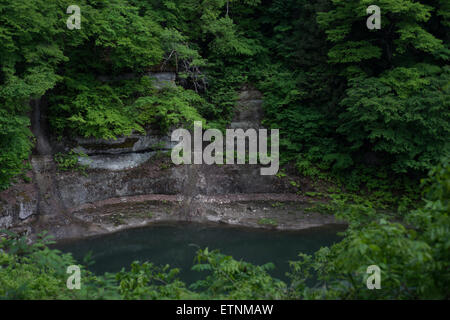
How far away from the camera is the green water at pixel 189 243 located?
9289 mm

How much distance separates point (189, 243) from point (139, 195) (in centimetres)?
321

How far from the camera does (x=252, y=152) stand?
13.5m

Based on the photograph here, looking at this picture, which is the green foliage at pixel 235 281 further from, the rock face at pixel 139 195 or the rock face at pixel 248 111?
the rock face at pixel 248 111

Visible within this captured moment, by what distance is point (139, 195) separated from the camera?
12344mm

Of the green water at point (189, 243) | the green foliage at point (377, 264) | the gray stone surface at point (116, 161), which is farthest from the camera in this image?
the gray stone surface at point (116, 161)

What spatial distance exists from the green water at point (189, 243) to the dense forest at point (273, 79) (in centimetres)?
101

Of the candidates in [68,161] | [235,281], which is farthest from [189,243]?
[235,281]

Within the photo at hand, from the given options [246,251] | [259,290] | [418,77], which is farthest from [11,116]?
[418,77]

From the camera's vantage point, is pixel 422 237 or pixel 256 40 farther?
pixel 256 40

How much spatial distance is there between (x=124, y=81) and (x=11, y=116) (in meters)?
4.75

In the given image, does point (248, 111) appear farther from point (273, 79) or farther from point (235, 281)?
point (235, 281)

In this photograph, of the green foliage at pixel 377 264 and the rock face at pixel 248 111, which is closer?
the green foliage at pixel 377 264

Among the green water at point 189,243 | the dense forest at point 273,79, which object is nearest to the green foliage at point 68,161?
the dense forest at point 273,79
